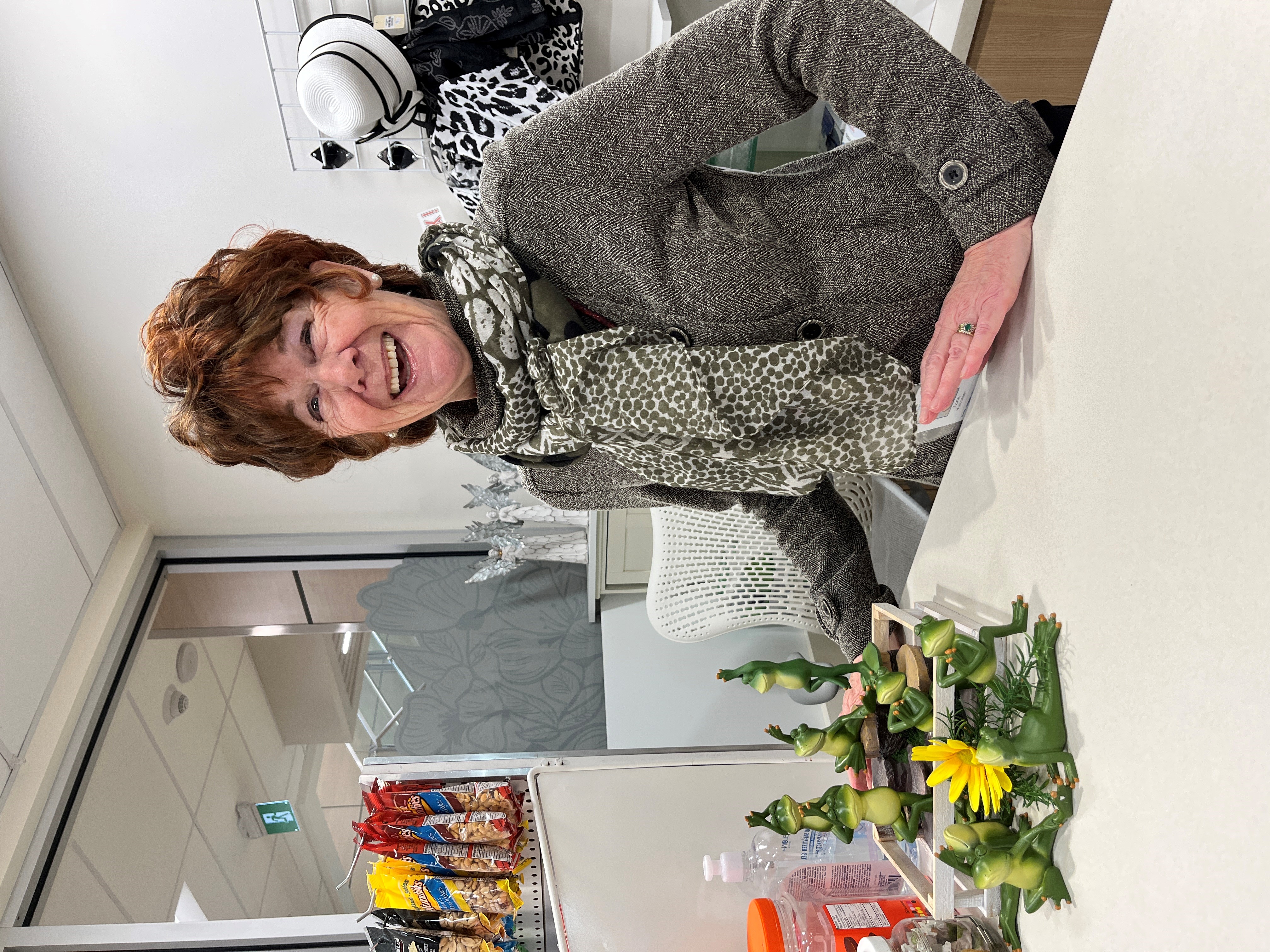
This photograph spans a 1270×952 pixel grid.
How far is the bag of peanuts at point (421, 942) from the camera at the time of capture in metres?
1.34

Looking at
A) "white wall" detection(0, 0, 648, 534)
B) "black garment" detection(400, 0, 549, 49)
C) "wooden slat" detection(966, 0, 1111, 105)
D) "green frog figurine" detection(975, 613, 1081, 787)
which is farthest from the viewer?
"white wall" detection(0, 0, 648, 534)

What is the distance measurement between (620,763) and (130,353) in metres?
1.98

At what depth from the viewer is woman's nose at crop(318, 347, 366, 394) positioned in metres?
0.98

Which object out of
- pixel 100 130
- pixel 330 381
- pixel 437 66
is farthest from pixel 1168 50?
pixel 100 130

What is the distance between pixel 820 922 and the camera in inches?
37.5

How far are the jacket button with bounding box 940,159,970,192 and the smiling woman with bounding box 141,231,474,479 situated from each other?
1.91 feet

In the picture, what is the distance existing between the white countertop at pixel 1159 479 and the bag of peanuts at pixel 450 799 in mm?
911

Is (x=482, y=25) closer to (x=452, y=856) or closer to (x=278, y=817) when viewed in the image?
(x=452, y=856)

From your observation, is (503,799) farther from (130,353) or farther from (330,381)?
(130,353)

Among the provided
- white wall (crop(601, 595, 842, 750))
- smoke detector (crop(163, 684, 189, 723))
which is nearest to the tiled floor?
smoke detector (crop(163, 684, 189, 723))

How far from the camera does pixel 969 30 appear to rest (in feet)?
6.05

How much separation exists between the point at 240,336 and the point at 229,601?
6.23 feet

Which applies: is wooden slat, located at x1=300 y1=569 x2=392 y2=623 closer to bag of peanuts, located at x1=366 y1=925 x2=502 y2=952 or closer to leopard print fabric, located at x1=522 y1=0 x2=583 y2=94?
bag of peanuts, located at x1=366 y1=925 x2=502 y2=952

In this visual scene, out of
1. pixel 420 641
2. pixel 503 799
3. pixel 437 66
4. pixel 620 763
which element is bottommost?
pixel 420 641
